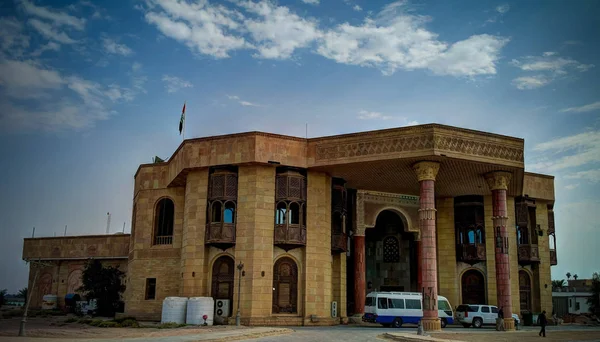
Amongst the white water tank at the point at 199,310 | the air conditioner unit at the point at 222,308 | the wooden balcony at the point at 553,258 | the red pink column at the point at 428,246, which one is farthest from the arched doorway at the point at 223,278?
the wooden balcony at the point at 553,258

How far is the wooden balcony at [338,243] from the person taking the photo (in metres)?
33.1

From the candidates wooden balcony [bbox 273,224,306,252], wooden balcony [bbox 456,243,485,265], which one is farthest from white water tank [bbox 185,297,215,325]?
wooden balcony [bbox 456,243,485,265]

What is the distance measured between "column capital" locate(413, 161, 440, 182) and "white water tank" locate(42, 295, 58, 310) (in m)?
32.4

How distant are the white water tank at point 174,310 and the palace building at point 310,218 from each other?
1.56 meters

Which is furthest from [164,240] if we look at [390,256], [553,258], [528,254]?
[553,258]

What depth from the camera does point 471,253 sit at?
38281 millimetres

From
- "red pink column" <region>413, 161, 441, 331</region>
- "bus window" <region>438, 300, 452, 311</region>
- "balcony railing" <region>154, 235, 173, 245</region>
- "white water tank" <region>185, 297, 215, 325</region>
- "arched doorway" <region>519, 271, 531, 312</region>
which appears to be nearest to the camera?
"red pink column" <region>413, 161, 441, 331</region>

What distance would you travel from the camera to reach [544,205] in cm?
4206

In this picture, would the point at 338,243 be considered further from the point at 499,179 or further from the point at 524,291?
the point at 524,291

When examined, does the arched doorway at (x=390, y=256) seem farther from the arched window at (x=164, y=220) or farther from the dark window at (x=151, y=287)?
the dark window at (x=151, y=287)

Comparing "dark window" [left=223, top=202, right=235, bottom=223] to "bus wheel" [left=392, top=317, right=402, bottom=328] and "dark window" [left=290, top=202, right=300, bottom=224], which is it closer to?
"dark window" [left=290, top=202, right=300, bottom=224]

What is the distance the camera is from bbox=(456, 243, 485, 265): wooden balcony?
38156 millimetres

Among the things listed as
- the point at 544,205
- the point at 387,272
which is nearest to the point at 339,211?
the point at 387,272

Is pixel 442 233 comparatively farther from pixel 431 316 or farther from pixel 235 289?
pixel 235 289
